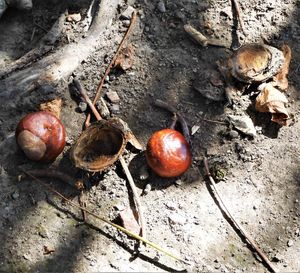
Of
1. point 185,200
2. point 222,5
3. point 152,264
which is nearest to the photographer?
point 152,264

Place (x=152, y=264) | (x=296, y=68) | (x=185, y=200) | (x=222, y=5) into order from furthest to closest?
1. (x=222, y=5)
2. (x=296, y=68)
3. (x=185, y=200)
4. (x=152, y=264)

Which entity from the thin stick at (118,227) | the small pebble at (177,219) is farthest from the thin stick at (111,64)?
the small pebble at (177,219)

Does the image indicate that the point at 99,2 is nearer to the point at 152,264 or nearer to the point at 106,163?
the point at 106,163

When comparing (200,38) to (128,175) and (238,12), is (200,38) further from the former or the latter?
(128,175)

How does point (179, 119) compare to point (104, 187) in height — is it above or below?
above

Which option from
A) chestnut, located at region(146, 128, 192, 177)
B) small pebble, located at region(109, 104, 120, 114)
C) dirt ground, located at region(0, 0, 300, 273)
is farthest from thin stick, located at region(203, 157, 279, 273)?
small pebble, located at region(109, 104, 120, 114)

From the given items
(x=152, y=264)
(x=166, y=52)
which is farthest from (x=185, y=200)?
(x=166, y=52)

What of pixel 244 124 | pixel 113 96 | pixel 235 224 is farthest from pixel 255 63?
pixel 235 224
